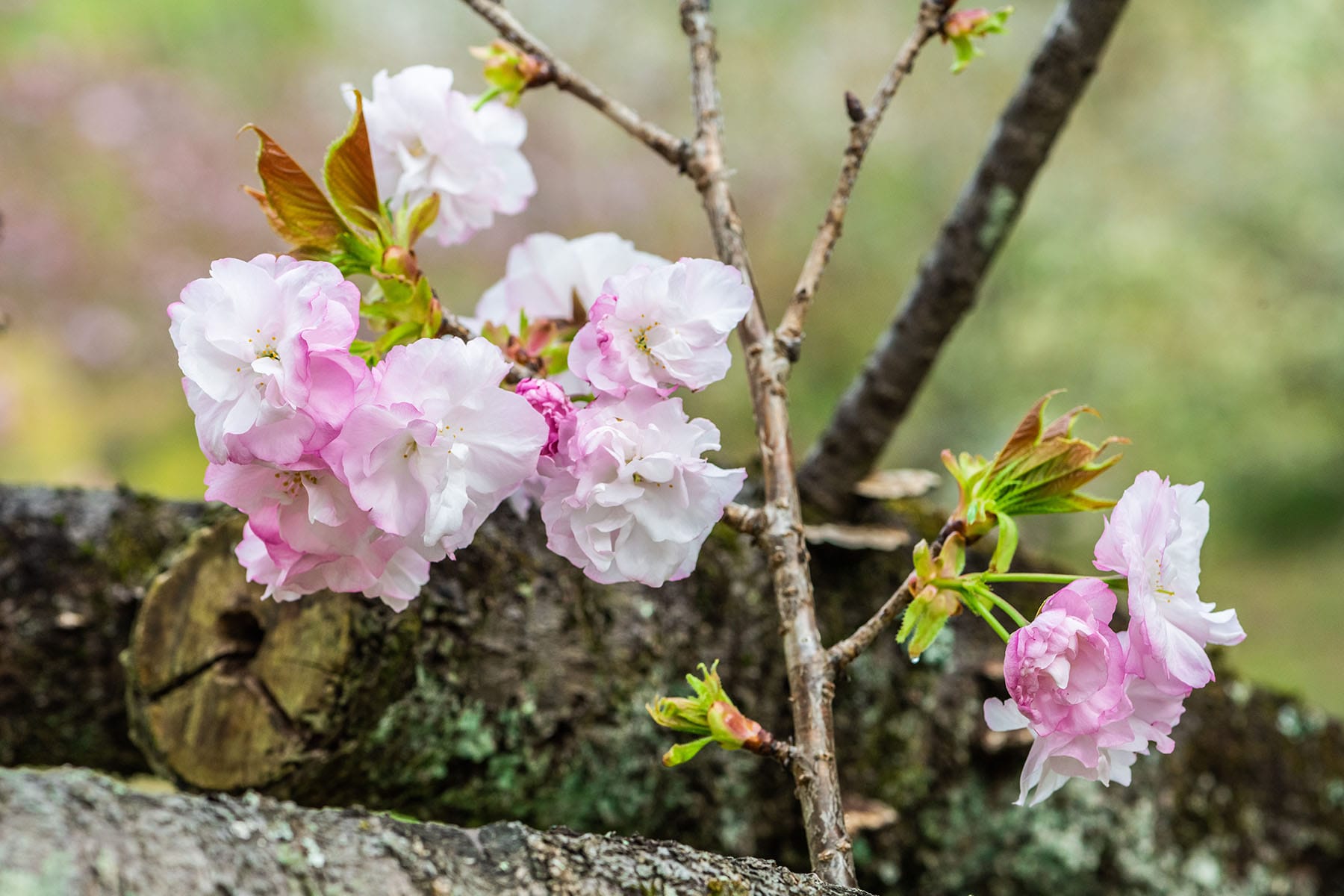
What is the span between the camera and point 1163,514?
1.07ft

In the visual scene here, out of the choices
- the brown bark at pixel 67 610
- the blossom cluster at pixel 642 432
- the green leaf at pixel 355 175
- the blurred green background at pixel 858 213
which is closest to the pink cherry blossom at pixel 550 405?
the blossom cluster at pixel 642 432

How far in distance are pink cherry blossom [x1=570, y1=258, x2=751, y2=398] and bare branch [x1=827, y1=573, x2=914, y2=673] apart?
11 cm

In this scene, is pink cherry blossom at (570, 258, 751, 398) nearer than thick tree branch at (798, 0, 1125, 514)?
Yes

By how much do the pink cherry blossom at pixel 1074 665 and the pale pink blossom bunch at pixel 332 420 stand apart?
172 millimetres

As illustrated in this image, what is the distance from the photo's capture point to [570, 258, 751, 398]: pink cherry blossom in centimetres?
35

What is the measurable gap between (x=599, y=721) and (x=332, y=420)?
0.34 metres

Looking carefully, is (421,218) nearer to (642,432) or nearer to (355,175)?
(355,175)

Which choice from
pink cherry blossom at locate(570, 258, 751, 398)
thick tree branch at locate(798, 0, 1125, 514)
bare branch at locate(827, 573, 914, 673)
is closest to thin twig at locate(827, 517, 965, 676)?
bare branch at locate(827, 573, 914, 673)

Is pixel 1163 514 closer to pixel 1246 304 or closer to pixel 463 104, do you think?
pixel 463 104

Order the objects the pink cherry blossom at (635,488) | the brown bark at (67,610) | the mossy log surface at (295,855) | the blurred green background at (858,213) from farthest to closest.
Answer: the blurred green background at (858,213) < the brown bark at (67,610) < the pink cherry blossom at (635,488) < the mossy log surface at (295,855)

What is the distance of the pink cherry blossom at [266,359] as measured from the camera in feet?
1.00

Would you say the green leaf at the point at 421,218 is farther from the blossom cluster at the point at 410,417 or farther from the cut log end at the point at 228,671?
the cut log end at the point at 228,671

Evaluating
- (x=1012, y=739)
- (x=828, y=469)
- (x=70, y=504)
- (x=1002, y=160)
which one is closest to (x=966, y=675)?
(x=1012, y=739)

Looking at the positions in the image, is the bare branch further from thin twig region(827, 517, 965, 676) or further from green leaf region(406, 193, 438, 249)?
green leaf region(406, 193, 438, 249)
